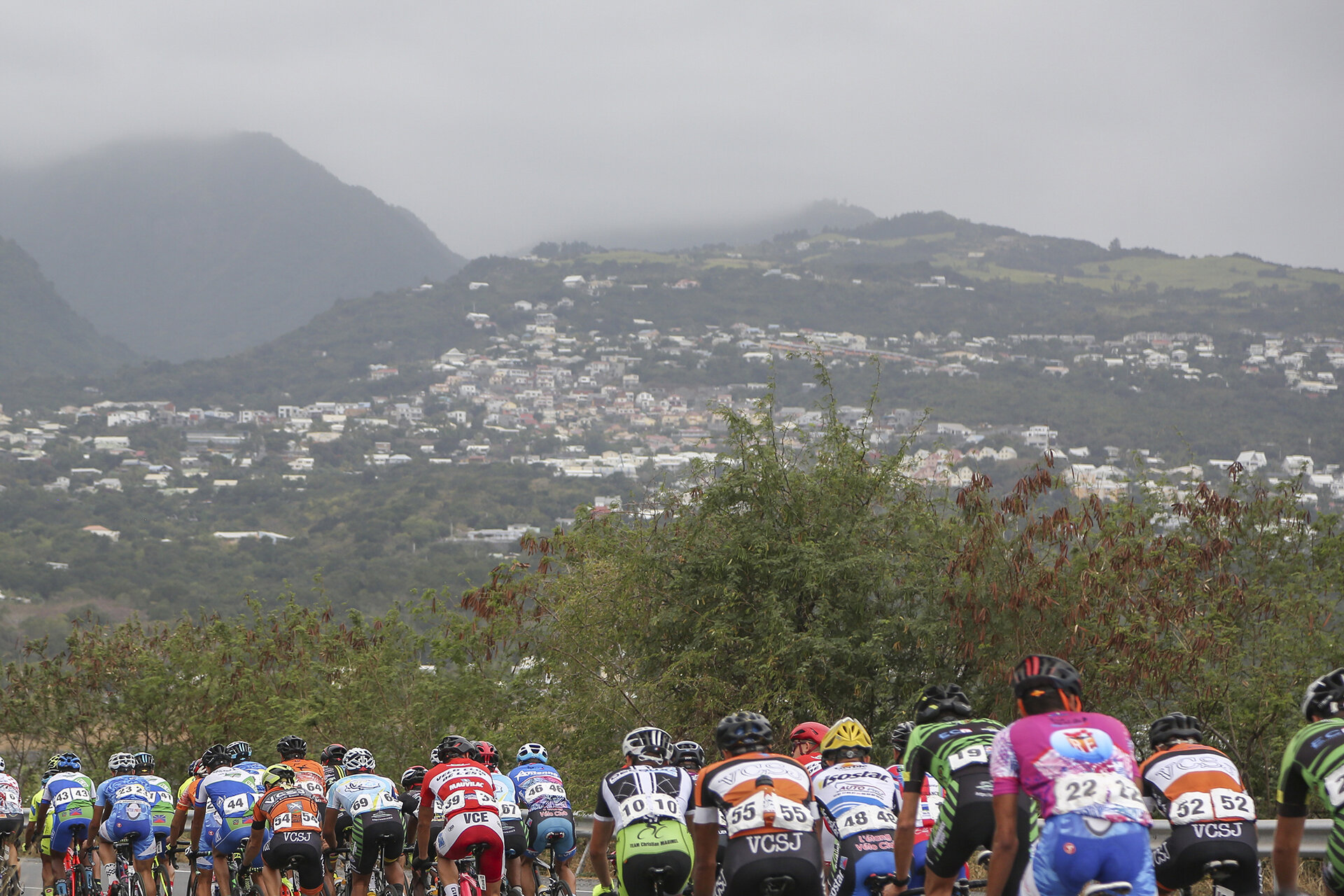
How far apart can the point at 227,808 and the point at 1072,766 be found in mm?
7384

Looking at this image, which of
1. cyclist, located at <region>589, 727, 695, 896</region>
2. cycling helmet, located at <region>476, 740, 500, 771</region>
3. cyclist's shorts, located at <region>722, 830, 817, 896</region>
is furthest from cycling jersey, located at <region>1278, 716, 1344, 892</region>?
cycling helmet, located at <region>476, 740, 500, 771</region>

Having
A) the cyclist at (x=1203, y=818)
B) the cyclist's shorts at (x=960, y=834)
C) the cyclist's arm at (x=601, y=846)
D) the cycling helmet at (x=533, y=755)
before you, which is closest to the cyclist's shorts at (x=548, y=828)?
the cycling helmet at (x=533, y=755)

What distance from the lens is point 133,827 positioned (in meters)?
10.5

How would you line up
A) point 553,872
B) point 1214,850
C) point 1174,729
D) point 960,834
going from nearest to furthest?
point 960,834 < point 1214,850 < point 1174,729 < point 553,872

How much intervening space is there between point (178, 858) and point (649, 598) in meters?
7.12

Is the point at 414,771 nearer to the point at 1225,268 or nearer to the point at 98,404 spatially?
the point at 98,404

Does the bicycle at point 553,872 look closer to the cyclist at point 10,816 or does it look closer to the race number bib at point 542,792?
the race number bib at point 542,792

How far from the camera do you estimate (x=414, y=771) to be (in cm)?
1023

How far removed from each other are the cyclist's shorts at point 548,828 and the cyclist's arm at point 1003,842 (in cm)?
451

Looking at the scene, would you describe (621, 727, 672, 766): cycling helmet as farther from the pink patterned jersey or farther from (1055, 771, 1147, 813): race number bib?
(1055, 771, 1147, 813): race number bib

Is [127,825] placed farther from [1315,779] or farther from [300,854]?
[1315,779]

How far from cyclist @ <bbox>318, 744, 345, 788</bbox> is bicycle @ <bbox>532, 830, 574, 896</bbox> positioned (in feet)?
6.91

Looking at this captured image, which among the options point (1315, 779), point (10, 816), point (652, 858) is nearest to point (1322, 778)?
point (1315, 779)

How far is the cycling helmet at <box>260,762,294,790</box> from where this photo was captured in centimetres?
948
